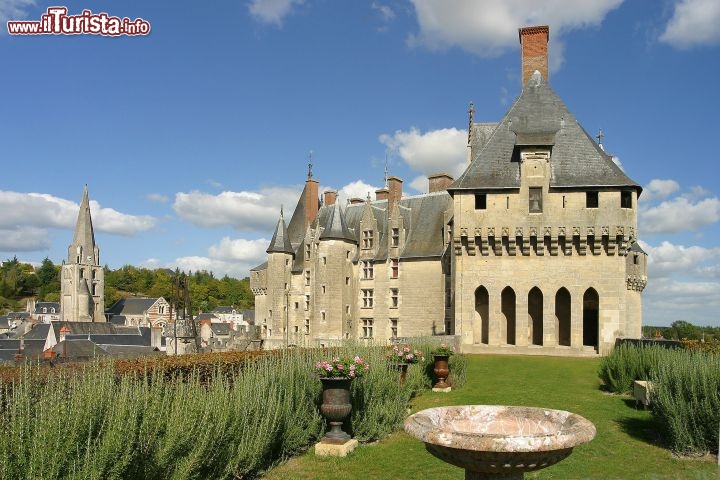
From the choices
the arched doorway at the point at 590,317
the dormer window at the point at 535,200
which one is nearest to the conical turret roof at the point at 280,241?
the dormer window at the point at 535,200

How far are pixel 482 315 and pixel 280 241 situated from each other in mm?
18277

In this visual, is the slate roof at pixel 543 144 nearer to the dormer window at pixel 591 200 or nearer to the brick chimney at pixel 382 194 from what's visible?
the dormer window at pixel 591 200

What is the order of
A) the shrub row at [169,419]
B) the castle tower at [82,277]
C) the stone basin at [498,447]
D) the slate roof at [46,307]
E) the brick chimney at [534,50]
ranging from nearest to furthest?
the stone basin at [498,447] → the shrub row at [169,419] → the brick chimney at [534,50] → the castle tower at [82,277] → the slate roof at [46,307]

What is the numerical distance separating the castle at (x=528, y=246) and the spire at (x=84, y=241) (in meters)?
71.3

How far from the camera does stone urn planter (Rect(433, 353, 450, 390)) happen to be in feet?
58.2

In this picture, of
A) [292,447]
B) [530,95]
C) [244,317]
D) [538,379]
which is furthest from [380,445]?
[244,317]

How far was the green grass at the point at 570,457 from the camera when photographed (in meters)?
9.89

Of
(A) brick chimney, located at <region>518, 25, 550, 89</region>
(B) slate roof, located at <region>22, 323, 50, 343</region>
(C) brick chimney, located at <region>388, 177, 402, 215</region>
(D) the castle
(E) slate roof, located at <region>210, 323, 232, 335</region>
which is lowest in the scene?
(E) slate roof, located at <region>210, 323, 232, 335</region>

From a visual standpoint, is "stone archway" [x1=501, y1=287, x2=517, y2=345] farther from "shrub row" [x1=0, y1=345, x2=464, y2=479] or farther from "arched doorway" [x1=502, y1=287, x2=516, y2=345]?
"shrub row" [x1=0, y1=345, x2=464, y2=479]

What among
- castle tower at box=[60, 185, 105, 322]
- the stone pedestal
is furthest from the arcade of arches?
castle tower at box=[60, 185, 105, 322]

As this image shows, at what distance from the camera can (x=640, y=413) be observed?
14117mm

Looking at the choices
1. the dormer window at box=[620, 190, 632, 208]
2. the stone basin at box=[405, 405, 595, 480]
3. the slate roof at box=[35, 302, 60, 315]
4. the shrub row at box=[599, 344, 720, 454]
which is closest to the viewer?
the stone basin at box=[405, 405, 595, 480]

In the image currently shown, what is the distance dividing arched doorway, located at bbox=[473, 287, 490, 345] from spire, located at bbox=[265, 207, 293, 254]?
17.4 m

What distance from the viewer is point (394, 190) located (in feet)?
134
